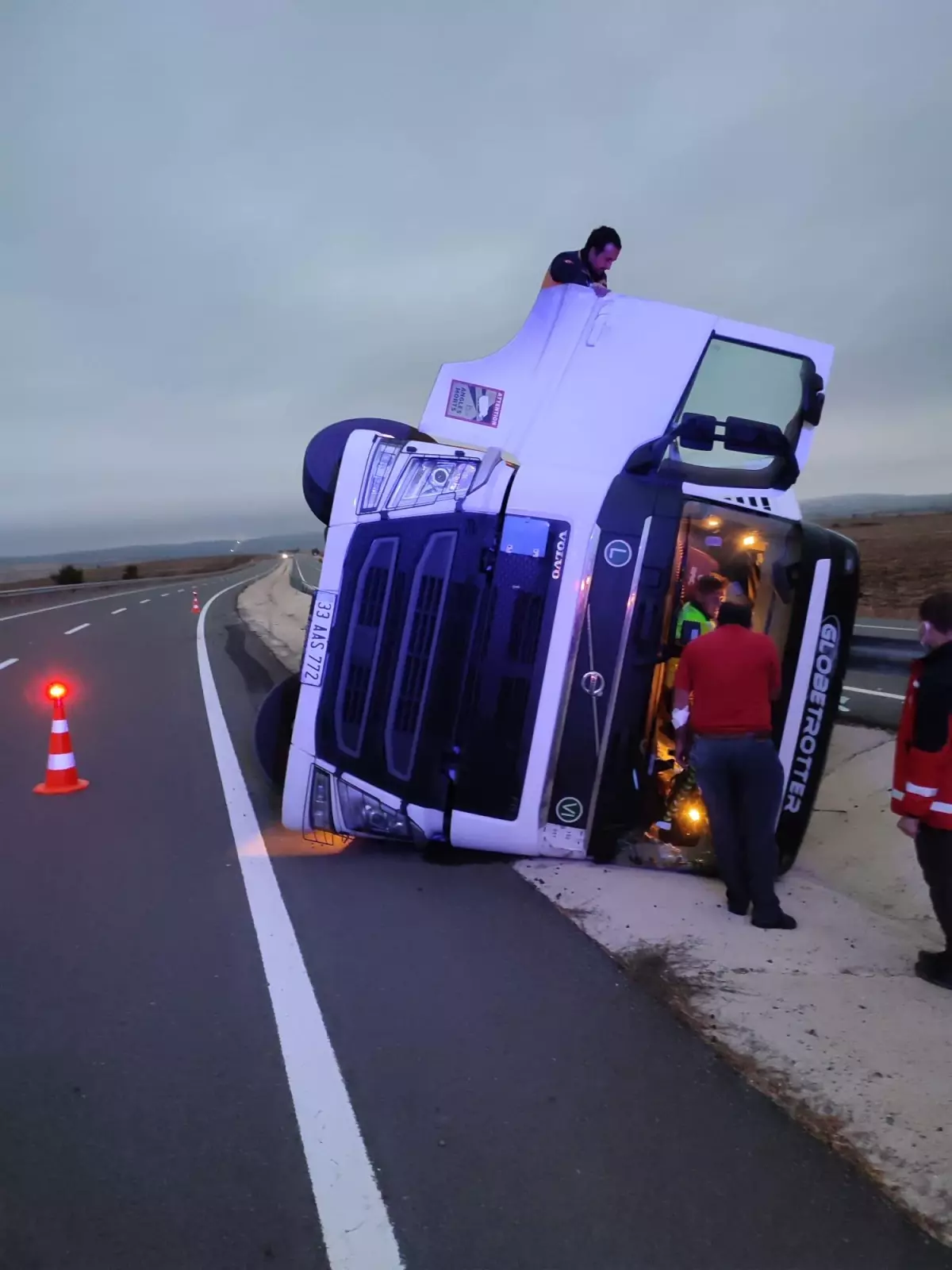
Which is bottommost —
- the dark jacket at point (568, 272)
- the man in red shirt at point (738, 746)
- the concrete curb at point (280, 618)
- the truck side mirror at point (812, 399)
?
the concrete curb at point (280, 618)

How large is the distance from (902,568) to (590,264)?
89.9 ft

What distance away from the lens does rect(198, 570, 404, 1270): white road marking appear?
2363 mm

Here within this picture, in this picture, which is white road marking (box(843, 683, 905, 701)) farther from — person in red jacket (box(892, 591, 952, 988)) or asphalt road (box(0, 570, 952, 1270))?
asphalt road (box(0, 570, 952, 1270))

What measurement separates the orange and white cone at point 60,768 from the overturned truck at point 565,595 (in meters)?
2.35

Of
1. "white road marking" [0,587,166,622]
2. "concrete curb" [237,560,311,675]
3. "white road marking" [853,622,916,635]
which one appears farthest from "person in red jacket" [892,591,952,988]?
"white road marking" [0,587,166,622]

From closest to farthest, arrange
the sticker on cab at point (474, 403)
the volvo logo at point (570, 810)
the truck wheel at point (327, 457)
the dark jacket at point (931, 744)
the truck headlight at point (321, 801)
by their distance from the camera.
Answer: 1. the dark jacket at point (931, 744)
2. the volvo logo at point (570, 810)
3. the truck headlight at point (321, 801)
4. the sticker on cab at point (474, 403)
5. the truck wheel at point (327, 457)

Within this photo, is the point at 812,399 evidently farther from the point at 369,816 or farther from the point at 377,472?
the point at 369,816

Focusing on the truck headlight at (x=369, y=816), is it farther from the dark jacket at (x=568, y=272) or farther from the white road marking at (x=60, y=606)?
the white road marking at (x=60, y=606)

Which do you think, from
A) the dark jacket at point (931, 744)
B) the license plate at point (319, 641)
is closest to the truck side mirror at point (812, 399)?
the dark jacket at point (931, 744)

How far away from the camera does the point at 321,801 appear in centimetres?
535

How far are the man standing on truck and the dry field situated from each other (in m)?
9.80

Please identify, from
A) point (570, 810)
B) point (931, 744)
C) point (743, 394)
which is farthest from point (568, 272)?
point (931, 744)

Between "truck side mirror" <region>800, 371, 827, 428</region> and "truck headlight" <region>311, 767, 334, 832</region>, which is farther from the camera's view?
"truck headlight" <region>311, 767, 334, 832</region>

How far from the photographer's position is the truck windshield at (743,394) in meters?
5.09
